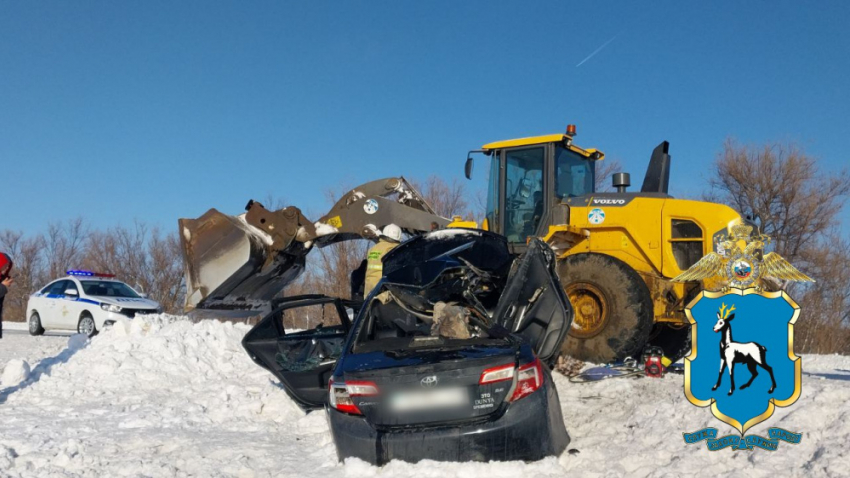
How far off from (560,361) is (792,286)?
1350 centimetres

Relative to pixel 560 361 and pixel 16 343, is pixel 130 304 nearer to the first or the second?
pixel 16 343

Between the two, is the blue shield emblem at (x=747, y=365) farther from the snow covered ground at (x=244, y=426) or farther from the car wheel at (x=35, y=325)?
the car wheel at (x=35, y=325)

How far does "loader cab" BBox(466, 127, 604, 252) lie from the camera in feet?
32.9

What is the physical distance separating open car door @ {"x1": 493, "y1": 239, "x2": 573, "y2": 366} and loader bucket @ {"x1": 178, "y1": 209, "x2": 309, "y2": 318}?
4720 millimetres

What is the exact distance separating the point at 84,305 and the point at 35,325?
2386 mm

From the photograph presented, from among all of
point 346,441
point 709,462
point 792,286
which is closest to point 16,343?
point 346,441

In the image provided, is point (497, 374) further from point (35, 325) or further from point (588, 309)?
point (35, 325)

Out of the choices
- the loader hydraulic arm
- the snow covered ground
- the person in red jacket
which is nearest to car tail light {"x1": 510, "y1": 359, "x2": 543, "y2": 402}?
the snow covered ground

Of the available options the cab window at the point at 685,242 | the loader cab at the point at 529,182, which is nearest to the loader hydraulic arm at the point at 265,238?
the loader cab at the point at 529,182

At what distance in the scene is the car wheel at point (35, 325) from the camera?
60.0ft

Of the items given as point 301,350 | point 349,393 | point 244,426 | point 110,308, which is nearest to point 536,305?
point 349,393

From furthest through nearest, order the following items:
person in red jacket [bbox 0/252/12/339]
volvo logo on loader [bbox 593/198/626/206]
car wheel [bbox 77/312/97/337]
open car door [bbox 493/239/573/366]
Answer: car wheel [bbox 77/312/97/337]
volvo logo on loader [bbox 593/198/626/206]
person in red jacket [bbox 0/252/12/339]
open car door [bbox 493/239/573/366]

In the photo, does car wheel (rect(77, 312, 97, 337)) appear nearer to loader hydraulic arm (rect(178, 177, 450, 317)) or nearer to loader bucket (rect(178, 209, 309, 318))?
loader hydraulic arm (rect(178, 177, 450, 317))

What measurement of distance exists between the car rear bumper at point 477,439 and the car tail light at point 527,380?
0.04 metres
